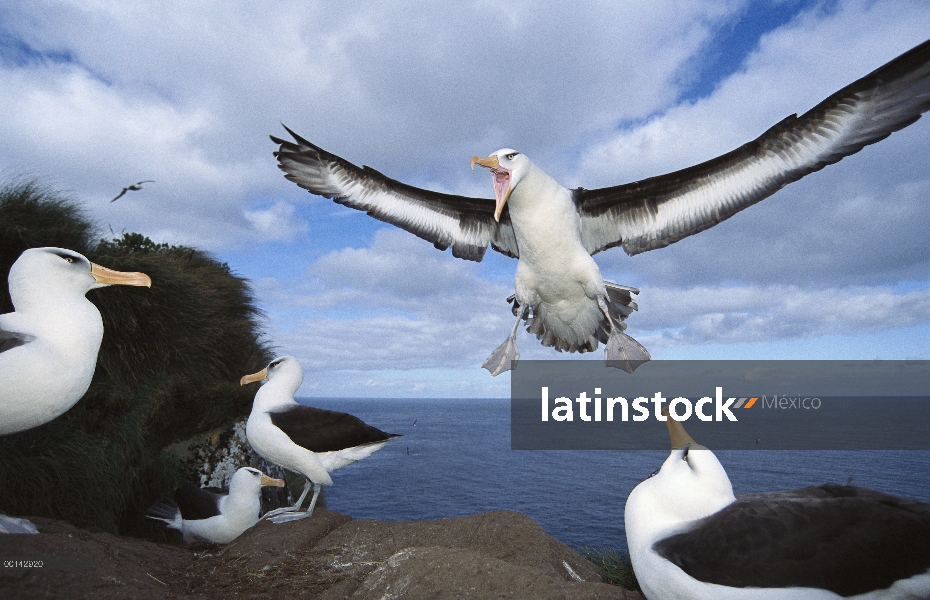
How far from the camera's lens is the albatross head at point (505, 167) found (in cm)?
452

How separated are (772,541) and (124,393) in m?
8.05

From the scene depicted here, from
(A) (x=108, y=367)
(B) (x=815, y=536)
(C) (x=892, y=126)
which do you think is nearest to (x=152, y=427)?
(A) (x=108, y=367)

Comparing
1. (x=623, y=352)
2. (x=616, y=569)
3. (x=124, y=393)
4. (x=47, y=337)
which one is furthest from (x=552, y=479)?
(x=47, y=337)

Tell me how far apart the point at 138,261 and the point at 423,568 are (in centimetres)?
850

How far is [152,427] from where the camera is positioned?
8039 mm

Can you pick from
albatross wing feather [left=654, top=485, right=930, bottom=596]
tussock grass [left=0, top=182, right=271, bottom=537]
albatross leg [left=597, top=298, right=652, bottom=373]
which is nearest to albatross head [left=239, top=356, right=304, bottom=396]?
tussock grass [left=0, top=182, right=271, bottom=537]

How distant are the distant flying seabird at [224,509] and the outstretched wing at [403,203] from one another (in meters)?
3.12

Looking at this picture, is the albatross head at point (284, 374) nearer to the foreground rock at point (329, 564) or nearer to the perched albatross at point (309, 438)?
the perched albatross at point (309, 438)

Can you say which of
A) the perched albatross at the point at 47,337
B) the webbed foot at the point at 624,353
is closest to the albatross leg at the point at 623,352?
the webbed foot at the point at 624,353

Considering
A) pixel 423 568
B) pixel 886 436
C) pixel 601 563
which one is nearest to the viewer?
pixel 423 568

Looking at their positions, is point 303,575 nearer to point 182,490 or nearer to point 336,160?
point 182,490

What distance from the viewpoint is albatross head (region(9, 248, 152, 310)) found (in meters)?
3.97

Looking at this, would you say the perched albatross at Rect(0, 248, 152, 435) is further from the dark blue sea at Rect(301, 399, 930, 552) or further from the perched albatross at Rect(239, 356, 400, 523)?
the dark blue sea at Rect(301, 399, 930, 552)

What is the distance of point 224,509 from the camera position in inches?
236
